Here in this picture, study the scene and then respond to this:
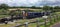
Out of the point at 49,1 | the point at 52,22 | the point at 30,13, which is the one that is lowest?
the point at 52,22

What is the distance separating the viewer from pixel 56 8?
2.61 m

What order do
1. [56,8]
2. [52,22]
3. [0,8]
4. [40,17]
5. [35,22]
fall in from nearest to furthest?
[0,8] < [35,22] < [40,17] < [56,8] < [52,22]

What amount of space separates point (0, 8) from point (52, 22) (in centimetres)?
123

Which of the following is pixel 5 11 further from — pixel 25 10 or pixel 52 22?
pixel 52 22

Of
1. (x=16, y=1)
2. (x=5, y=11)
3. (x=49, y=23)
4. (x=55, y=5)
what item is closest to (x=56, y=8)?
(x=55, y=5)

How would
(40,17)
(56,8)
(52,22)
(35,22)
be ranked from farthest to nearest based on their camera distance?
(52,22) → (56,8) → (40,17) → (35,22)

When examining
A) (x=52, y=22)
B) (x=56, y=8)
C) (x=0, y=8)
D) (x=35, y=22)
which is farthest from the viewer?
(x=52, y=22)

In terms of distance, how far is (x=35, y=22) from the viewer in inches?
89.3

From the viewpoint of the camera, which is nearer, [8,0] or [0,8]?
[0,8]

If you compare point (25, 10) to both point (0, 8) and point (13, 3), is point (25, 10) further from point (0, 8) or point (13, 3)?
point (0, 8)

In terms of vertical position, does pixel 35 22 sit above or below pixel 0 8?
below

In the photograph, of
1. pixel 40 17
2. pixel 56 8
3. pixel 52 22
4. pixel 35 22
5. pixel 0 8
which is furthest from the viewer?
pixel 52 22

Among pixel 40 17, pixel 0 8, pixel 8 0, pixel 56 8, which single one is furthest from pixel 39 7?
pixel 0 8

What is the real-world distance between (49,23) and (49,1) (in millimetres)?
422
